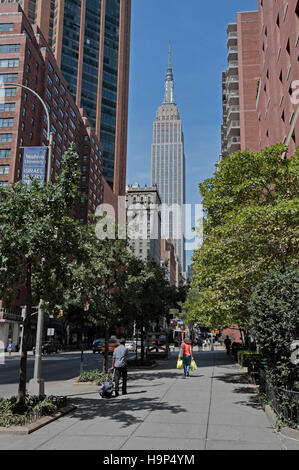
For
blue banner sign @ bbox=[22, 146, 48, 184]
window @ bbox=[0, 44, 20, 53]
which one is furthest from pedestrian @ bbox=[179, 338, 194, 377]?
window @ bbox=[0, 44, 20, 53]

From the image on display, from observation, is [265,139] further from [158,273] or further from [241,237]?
[241,237]

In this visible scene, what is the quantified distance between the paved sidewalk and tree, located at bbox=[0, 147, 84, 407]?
195cm

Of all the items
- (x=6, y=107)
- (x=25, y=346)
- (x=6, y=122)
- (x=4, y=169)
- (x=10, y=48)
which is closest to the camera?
(x=25, y=346)

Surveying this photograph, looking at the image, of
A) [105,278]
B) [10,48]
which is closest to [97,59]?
[10,48]

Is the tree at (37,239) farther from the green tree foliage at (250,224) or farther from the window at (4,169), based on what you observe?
the window at (4,169)

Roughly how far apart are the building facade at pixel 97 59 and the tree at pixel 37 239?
11038cm

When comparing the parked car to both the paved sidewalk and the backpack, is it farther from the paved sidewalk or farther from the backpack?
the backpack

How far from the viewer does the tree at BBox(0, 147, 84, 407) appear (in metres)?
9.31

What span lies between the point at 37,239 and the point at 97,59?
124m

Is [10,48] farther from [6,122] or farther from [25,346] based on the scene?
[25,346]

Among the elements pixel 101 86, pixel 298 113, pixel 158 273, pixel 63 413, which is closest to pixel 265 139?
pixel 298 113

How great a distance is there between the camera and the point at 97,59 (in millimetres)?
121125

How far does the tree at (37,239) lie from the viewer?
9.31 metres
